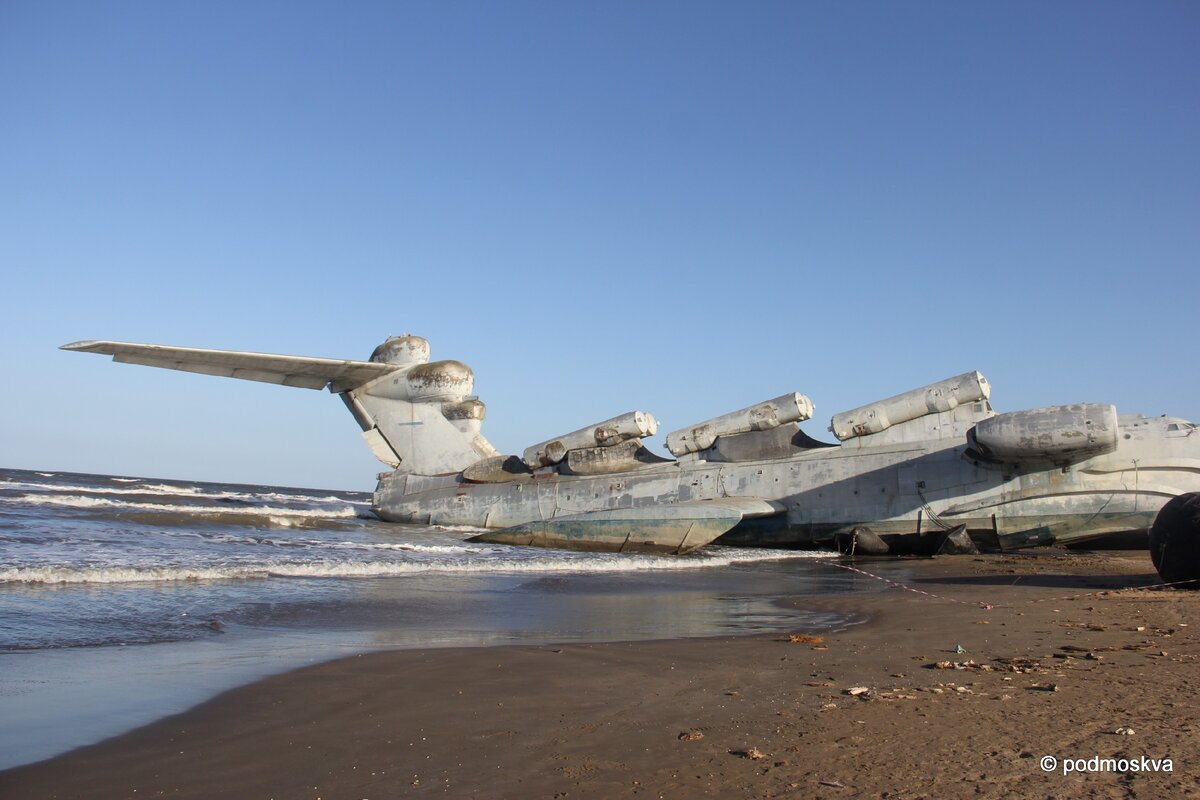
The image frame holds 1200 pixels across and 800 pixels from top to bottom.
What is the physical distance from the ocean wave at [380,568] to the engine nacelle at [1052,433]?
13.5ft

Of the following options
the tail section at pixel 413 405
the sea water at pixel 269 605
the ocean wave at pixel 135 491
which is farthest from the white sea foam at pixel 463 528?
the ocean wave at pixel 135 491

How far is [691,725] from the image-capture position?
161 inches

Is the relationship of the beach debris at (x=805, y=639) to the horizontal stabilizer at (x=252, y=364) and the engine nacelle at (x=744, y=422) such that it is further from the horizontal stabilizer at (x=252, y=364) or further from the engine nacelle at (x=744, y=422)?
the horizontal stabilizer at (x=252, y=364)

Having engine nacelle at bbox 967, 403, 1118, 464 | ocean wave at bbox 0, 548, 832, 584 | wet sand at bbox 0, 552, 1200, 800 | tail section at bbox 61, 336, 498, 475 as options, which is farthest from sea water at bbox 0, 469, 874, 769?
tail section at bbox 61, 336, 498, 475

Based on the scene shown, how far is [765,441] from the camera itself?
62.3 feet

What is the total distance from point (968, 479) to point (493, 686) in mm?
13825

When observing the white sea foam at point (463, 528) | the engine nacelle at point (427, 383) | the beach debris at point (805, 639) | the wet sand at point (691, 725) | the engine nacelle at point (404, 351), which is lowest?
the beach debris at point (805, 639)

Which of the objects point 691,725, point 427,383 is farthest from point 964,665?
point 427,383

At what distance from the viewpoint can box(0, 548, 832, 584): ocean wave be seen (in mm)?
9859

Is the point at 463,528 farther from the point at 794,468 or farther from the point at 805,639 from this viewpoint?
the point at 805,639

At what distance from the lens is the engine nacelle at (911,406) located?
16859mm

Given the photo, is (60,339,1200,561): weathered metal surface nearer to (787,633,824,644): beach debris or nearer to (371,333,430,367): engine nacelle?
(371,333,430,367): engine nacelle

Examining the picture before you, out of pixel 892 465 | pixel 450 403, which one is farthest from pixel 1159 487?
pixel 450 403

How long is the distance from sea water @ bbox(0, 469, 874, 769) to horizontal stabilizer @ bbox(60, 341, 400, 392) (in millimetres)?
3618
